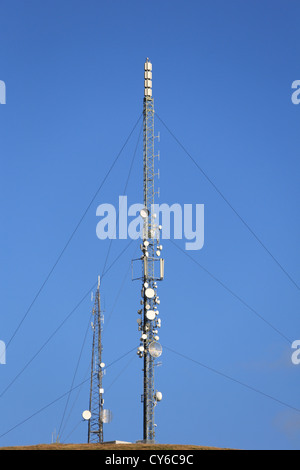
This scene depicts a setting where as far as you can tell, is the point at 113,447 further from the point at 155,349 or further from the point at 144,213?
the point at 144,213

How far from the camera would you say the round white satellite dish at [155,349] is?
65119mm

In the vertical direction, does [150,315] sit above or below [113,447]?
above

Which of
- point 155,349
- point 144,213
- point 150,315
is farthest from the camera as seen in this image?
point 144,213

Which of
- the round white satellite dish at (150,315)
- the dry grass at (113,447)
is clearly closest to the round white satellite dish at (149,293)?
the round white satellite dish at (150,315)

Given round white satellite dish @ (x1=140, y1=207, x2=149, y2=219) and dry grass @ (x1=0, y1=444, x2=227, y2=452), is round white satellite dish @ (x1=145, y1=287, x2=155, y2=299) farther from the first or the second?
dry grass @ (x1=0, y1=444, x2=227, y2=452)

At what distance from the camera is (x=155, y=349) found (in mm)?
65188

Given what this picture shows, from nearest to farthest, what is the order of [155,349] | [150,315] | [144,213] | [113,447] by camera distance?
[113,447] < [155,349] < [150,315] < [144,213]

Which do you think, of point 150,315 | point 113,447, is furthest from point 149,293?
point 113,447

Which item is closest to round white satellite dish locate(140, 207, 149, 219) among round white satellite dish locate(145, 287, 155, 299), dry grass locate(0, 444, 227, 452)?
Result: round white satellite dish locate(145, 287, 155, 299)

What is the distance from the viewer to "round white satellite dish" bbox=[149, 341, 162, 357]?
65.1 metres
